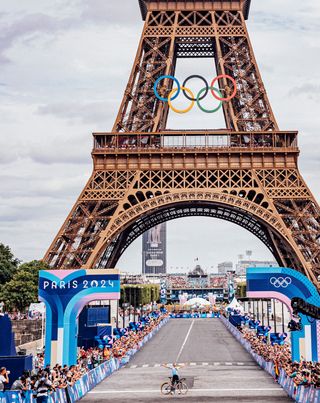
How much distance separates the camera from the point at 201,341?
2436 inches

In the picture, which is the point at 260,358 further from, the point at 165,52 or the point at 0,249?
the point at 0,249

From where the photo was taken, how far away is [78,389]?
28.5 meters

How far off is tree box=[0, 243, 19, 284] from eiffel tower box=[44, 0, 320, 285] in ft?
71.1

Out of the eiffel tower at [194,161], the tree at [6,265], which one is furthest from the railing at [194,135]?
the tree at [6,265]

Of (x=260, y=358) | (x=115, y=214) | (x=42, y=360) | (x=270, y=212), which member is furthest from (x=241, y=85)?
(x=42, y=360)

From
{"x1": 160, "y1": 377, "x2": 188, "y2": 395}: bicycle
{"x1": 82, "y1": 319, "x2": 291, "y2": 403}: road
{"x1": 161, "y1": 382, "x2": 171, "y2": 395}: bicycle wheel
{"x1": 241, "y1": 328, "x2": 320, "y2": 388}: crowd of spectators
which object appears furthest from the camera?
{"x1": 161, "y1": 382, "x2": 171, "y2": 395}: bicycle wheel

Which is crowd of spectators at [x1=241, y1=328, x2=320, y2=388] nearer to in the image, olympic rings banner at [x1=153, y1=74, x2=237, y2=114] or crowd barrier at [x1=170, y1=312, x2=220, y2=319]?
olympic rings banner at [x1=153, y1=74, x2=237, y2=114]

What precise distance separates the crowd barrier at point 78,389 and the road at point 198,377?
1.23 feet

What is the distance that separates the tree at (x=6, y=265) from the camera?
89.4 meters

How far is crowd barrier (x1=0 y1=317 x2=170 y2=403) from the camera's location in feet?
72.4

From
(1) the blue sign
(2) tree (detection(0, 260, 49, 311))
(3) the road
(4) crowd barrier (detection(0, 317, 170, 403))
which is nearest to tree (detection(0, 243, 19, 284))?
(2) tree (detection(0, 260, 49, 311))

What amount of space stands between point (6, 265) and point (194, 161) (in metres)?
37.2

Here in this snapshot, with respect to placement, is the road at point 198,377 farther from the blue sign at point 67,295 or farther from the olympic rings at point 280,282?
the olympic rings at point 280,282

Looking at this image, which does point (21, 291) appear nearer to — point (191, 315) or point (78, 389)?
point (78, 389)
